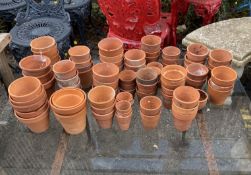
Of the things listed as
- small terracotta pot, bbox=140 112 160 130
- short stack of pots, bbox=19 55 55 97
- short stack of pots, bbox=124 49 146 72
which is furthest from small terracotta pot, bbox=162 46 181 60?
short stack of pots, bbox=19 55 55 97

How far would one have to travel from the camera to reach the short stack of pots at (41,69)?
1.36 metres

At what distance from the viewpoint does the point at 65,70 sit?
4.48 ft

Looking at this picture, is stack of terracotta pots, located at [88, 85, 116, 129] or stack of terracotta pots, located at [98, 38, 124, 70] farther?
stack of terracotta pots, located at [98, 38, 124, 70]

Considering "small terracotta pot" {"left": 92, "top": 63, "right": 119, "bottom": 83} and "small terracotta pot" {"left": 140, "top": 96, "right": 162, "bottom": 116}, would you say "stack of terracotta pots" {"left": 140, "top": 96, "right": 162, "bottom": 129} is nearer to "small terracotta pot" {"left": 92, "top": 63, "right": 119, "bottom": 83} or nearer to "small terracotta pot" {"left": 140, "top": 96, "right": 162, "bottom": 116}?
"small terracotta pot" {"left": 140, "top": 96, "right": 162, "bottom": 116}

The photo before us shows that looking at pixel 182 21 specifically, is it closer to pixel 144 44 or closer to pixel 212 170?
pixel 144 44

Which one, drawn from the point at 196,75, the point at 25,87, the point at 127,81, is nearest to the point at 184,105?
the point at 196,75

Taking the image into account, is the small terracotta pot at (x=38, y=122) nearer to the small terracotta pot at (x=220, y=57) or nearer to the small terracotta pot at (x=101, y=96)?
the small terracotta pot at (x=101, y=96)

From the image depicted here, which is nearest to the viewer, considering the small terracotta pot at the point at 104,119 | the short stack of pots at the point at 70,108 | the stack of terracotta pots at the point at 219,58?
the short stack of pots at the point at 70,108

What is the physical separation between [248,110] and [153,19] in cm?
81

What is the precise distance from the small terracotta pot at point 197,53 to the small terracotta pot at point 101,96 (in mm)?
415

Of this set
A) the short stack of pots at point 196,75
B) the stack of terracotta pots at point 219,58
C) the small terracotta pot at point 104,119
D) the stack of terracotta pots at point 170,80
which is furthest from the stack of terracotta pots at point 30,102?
the stack of terracotta pots at point 219,58

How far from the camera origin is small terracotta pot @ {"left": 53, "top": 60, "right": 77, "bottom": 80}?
133 cm

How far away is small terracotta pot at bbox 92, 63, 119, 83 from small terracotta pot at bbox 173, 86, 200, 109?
0.27 metres

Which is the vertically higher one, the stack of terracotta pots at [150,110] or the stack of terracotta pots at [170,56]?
the stack of terracotta pots at [170,56]
